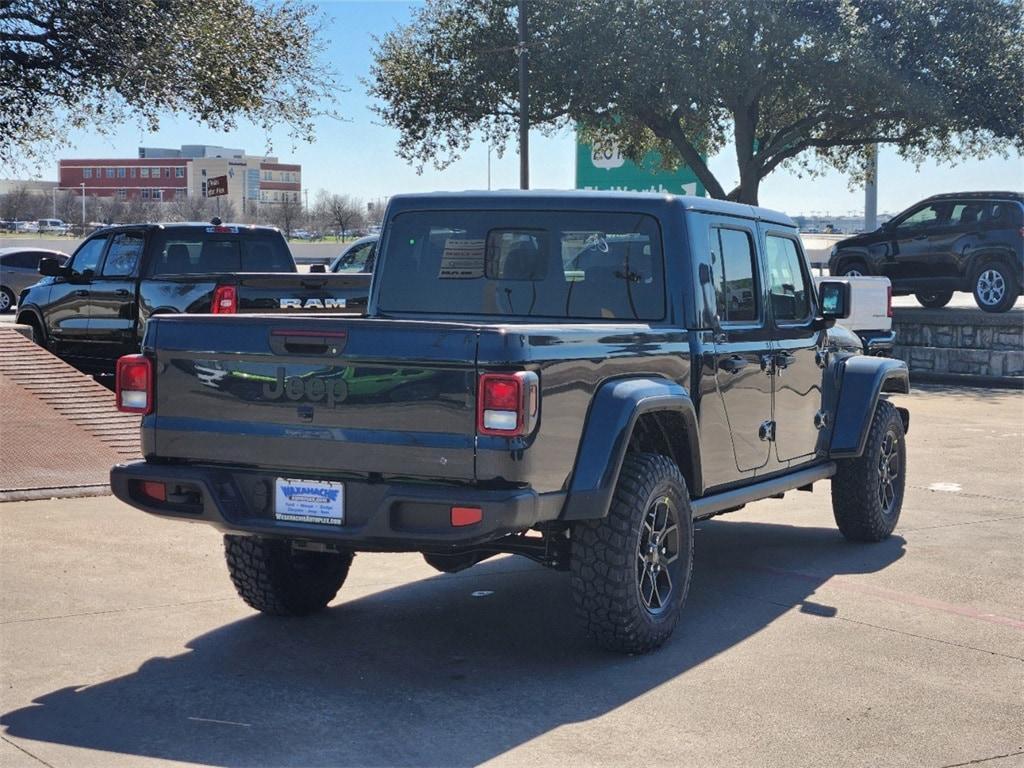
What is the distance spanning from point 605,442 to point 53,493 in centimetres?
532

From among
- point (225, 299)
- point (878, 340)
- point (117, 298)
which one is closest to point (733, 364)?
point (225, 299)

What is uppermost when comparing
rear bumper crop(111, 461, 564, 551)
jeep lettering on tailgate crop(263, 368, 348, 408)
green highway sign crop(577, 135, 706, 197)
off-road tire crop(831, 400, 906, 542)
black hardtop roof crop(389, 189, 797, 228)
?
green highway sign crop(577, 135, 706, 197)

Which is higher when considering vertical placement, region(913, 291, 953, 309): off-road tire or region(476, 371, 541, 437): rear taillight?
region(913, 291, 953, 309): off-road tire

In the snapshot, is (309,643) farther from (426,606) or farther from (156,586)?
(156,586)

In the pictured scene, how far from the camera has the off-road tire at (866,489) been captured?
337 inches

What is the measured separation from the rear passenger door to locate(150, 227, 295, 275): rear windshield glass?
290 inches

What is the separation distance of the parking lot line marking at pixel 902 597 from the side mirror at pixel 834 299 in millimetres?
1489

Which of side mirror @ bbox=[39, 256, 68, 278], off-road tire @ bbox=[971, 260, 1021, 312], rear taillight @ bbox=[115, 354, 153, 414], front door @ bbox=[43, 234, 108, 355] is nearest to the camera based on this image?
rear taillight @ bbox=[115, 354, 153, 414]

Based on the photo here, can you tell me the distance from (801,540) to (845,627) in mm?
2407

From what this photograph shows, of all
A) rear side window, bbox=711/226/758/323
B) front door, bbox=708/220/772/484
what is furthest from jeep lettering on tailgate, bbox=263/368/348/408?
rear side window, bbox=711/226/758/323

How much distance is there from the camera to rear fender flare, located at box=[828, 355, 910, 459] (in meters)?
8.34

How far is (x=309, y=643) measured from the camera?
6.31 meters

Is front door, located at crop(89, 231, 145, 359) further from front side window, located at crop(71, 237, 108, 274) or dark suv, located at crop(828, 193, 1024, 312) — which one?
dark suv, located at crop(828, 193, 1024, 312)

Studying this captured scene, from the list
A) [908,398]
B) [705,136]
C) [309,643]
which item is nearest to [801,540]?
[309,643]
